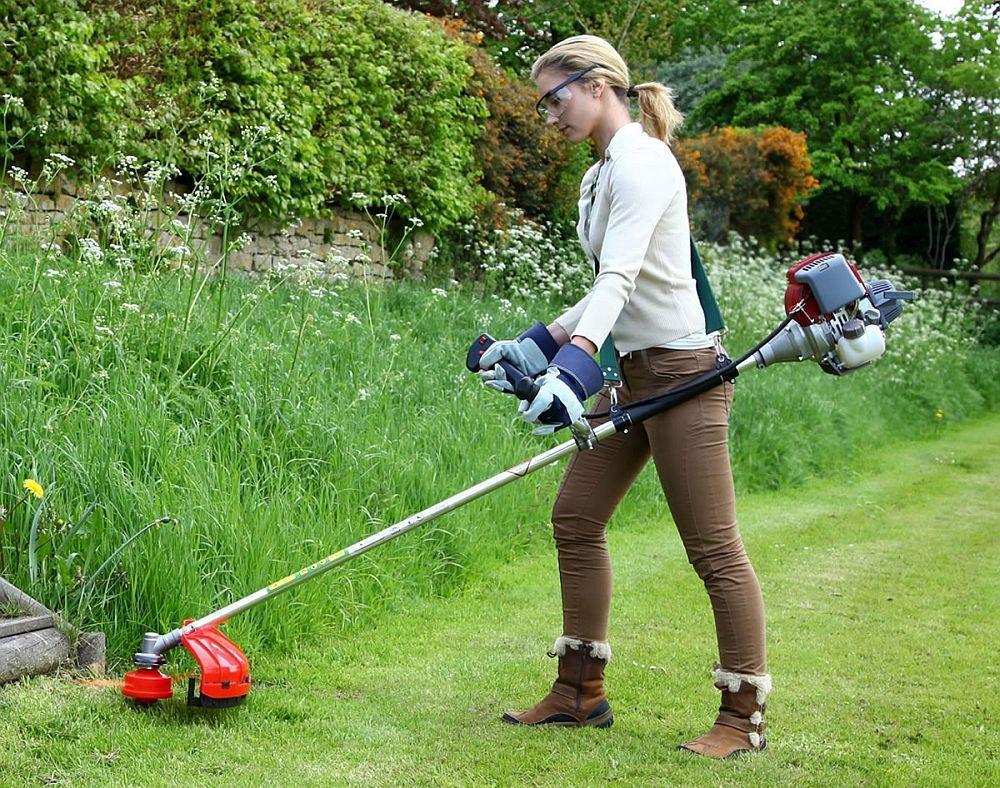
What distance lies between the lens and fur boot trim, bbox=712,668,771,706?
3.42 m

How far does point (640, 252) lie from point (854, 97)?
70.3 ft

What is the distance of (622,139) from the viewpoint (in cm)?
337

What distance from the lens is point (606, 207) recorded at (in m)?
3.42

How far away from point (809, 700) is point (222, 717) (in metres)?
1.96

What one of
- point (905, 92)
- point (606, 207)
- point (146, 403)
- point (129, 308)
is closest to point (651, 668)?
point (606, 207)

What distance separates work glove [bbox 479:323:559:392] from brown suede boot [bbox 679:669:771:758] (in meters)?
1.02

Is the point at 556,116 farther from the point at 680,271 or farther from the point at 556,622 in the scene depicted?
the point at 556,622

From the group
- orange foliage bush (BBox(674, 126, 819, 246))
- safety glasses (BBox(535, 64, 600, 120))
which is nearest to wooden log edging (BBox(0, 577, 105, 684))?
safety glasses (BBox(535, 64, 600, 120))

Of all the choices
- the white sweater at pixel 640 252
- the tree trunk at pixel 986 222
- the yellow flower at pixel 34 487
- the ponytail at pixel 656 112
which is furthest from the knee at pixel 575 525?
the tree trunk at pixel 986 222

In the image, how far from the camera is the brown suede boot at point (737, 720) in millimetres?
3432

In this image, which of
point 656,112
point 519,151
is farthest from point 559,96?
point 519,151

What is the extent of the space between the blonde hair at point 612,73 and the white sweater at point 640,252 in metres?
0.07

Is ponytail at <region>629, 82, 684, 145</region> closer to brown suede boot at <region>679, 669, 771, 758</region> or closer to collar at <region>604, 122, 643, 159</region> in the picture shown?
collar at <region>604, 122, 643, 159</region>

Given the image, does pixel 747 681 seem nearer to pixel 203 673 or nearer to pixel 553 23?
pixel 203 673
